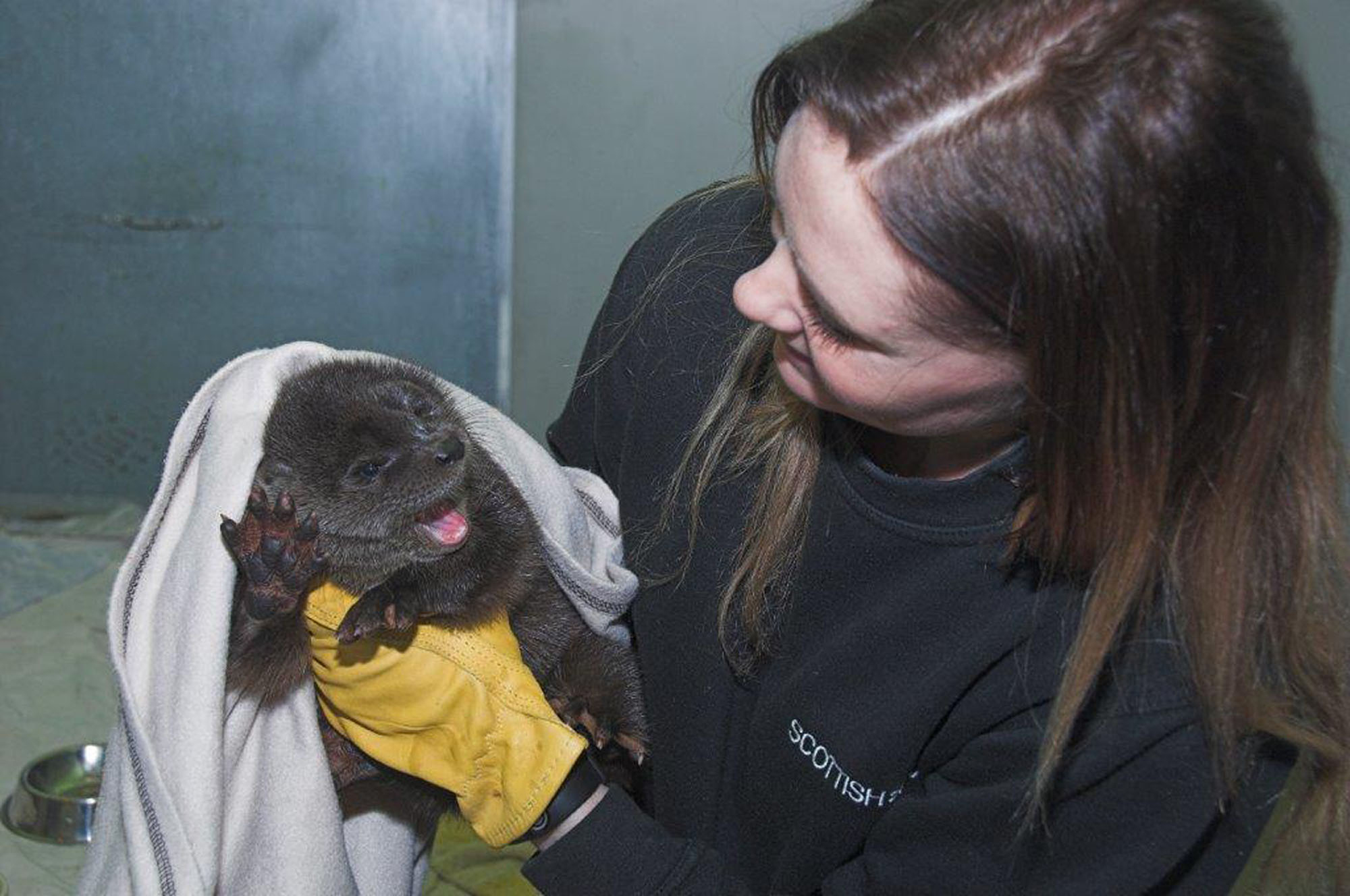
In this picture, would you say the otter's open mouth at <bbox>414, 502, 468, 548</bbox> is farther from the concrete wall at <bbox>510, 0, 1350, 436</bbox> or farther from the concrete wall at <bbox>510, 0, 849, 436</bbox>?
the concrete wall at <bbox>510, 0, 1350, 436</bbox>

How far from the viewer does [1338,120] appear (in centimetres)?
242

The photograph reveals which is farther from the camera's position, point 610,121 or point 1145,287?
point 610,121

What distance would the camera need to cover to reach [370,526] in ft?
5.61

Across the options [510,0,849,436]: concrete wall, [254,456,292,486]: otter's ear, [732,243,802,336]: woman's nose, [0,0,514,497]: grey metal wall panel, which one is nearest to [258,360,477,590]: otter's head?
[254,456,292,486]: otter's ear

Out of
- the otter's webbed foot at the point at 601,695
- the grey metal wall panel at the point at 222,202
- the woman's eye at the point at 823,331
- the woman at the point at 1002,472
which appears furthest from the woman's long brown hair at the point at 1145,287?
the grey metal wall panel at the point at 222,202

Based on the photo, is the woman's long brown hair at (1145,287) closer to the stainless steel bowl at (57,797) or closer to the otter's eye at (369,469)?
the otter's eye at (369,469)

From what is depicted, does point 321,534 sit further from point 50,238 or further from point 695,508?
point 50,238

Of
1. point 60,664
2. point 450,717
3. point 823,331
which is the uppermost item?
point 823,331

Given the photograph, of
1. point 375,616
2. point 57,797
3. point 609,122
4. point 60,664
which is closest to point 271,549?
point 375,616

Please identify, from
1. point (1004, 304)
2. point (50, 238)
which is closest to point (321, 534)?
point (1004, 304)

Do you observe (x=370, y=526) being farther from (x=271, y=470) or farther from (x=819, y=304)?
(x=819, y=304)

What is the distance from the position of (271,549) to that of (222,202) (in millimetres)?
2882

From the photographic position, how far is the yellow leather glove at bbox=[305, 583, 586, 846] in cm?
161

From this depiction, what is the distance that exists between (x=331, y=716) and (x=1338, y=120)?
7.47 ft
